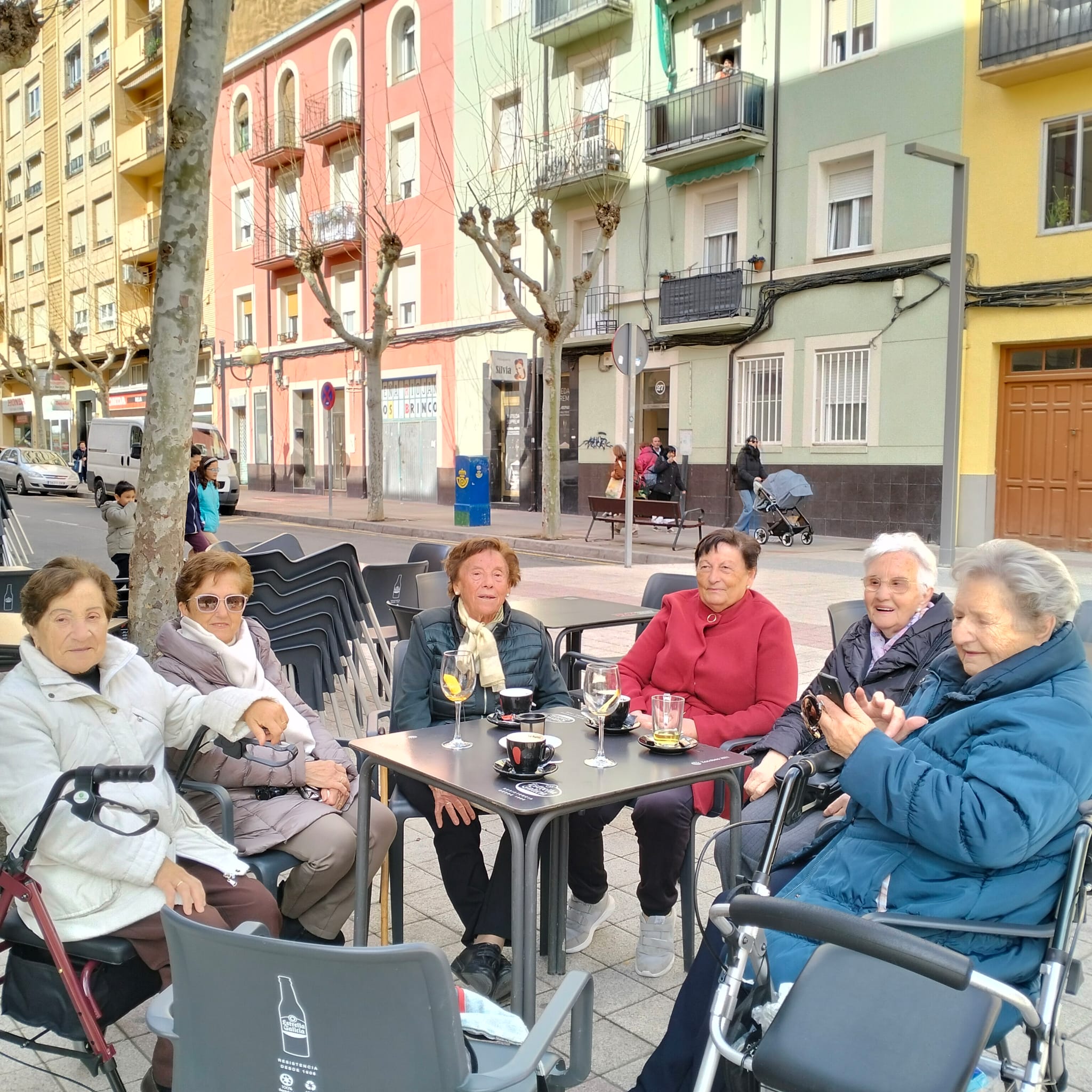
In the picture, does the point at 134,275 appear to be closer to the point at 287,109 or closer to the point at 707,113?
the point at 287,109

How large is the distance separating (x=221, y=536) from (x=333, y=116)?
14.9 m

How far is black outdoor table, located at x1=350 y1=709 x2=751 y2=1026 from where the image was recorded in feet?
8.64

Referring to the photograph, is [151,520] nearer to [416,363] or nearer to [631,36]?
[631,36]

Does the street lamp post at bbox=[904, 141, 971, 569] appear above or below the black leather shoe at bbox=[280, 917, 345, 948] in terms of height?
above

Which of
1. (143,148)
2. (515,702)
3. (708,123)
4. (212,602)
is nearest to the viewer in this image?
(515,702)

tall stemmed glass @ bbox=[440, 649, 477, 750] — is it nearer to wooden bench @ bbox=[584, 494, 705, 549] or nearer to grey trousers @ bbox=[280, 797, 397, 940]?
grey trousers @ bbox=[280, 797, 397, 940]

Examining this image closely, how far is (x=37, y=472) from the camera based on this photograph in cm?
3048

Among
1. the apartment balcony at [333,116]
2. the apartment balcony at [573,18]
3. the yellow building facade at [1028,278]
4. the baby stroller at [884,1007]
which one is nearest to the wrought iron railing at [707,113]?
the apartment balcony at [573,18]

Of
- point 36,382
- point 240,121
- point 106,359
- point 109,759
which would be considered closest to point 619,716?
point 109,759

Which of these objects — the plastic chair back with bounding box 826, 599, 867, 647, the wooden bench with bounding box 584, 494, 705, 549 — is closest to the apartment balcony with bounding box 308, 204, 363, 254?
the wooden bench with bounding box 584, 494, 705, 549

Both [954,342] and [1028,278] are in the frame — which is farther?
[1028,278]

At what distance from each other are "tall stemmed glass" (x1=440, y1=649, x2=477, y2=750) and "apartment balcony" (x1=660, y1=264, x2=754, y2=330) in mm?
17189

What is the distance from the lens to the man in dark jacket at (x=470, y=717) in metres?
3.30

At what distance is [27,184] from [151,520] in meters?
49.0
